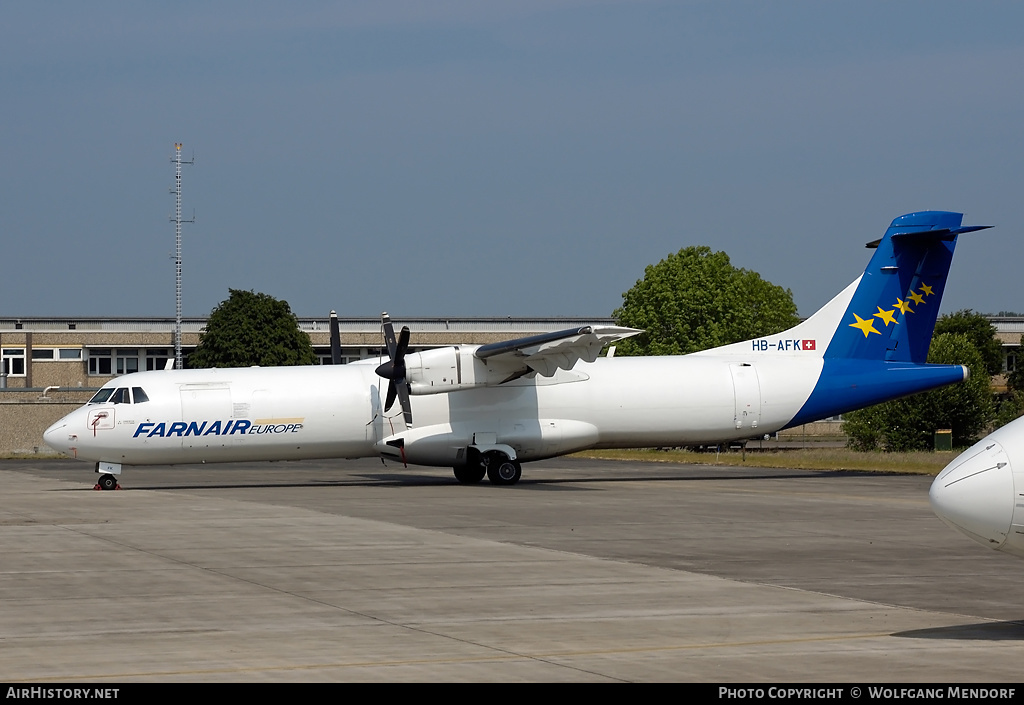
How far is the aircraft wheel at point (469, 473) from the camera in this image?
104ft

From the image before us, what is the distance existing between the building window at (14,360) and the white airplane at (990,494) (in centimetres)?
8159

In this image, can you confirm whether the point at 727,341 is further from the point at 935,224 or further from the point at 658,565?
the point at 658,565

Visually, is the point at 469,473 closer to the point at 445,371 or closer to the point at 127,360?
the point at 445,371

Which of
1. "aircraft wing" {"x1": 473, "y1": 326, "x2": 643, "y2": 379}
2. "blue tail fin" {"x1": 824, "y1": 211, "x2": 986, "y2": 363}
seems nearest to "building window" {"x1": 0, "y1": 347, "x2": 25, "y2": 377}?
"aircraft wing" {"x1": 473, "y1": 326, "x2": 643, "y2": 379}

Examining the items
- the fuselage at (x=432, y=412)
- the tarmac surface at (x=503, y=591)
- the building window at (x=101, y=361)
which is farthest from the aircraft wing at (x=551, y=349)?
the building window at (x=101, y=361)

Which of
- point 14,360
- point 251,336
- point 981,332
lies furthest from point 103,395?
point 981,332

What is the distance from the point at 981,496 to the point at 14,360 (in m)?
82.6

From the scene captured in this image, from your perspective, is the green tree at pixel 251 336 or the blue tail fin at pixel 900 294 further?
the green tree at pixel 251 336

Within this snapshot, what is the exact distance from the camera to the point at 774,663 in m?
9.43

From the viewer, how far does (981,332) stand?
95.6 metres

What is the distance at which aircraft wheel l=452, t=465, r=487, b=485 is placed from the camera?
3159cm

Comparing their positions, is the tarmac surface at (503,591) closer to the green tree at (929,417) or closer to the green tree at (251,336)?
the green tree at (929,417)
